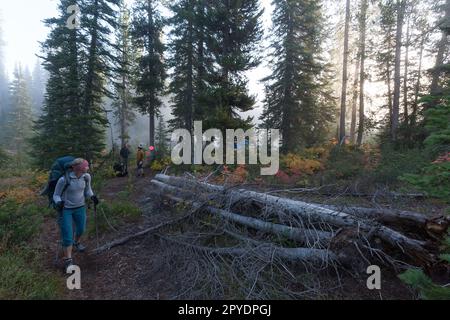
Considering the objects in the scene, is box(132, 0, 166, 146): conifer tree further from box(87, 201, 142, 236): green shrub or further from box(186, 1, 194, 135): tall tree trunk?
box(87, 201, 142, 236): green shrub

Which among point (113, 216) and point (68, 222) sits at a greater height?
point (68, 222)

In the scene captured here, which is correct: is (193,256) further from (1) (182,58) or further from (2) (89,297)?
(1) (182,58)

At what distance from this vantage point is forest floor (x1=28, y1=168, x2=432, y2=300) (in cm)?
411

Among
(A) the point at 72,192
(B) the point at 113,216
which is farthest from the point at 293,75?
(A) the point at 72,192

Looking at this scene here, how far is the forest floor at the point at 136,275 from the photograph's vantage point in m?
4.11

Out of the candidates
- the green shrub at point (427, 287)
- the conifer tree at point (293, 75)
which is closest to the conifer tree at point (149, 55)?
the conifer tree at point (293, 75)

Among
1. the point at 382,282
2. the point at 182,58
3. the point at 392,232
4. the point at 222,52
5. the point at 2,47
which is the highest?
the point at 2,47

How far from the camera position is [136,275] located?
5102 millimetres

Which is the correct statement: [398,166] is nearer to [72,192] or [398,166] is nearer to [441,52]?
[72,192]

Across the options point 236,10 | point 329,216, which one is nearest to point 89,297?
point 329,216

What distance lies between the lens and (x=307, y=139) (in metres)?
19.7

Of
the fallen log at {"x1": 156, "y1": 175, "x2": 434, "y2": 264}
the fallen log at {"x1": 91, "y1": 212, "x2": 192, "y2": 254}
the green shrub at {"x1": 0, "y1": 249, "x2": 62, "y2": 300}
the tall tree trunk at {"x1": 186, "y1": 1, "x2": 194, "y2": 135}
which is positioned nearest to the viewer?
the green shrub at {"x1": 0, "y1": 249, "x2": 62, "y2": 300}

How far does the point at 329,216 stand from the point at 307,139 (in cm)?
1564

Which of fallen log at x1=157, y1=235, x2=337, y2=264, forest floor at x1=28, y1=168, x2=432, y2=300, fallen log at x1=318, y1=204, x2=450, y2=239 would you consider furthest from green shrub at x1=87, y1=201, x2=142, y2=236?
fallen log at x1=318, y1=204, x2=450, y2=239
